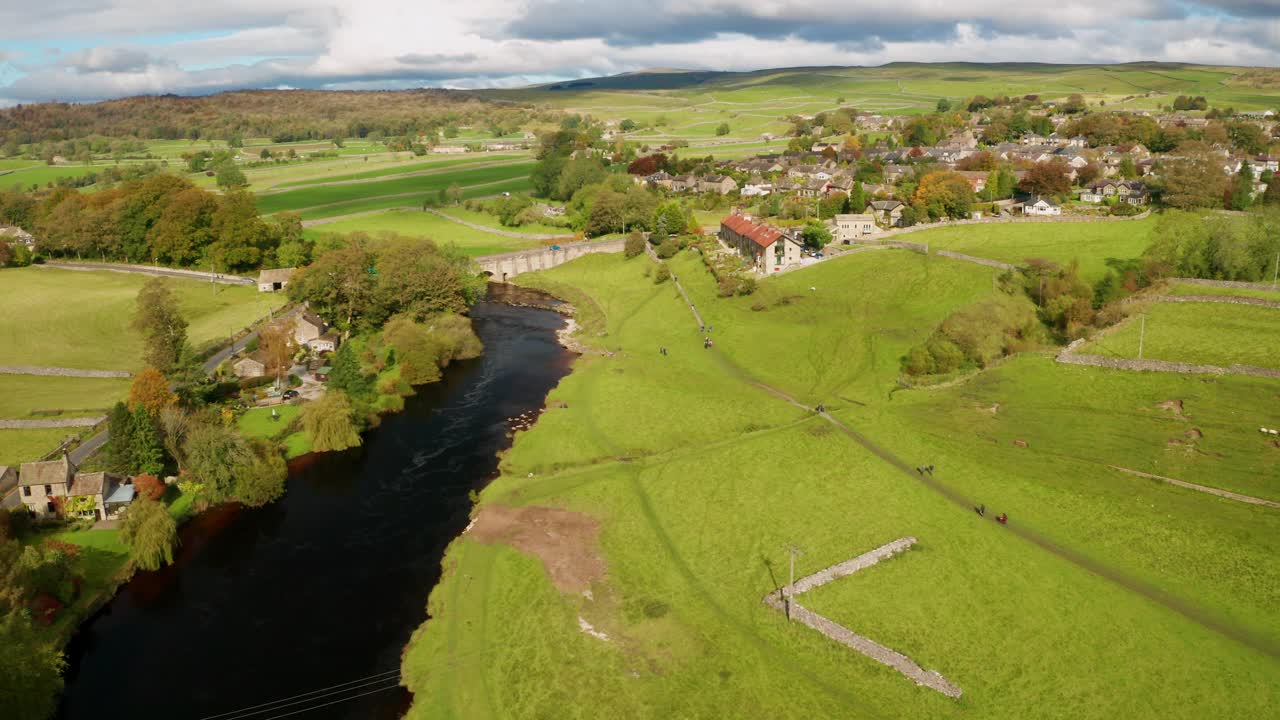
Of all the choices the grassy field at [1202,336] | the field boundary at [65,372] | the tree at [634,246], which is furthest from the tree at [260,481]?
the tree at [634,246]

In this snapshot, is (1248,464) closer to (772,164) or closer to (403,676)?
(403,676)

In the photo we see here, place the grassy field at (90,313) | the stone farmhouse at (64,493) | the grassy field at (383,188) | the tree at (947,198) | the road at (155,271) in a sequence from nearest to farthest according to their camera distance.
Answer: the stone farmhouse at (64,493) → the grassy field at (90,313) → the tree at (947,198) → the road at (155,271) → the grassy field at (383,188)

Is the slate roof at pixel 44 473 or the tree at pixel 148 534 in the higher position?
the slate roof at pixel 44 473

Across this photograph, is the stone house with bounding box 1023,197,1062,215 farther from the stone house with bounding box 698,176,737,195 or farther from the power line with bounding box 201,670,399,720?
the power line with bounding box 201,670,399,720

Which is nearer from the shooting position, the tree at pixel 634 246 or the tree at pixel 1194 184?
the tree at pixel 1194 184

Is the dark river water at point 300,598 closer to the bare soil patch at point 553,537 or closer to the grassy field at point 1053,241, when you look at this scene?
the bare soil patch at point 553,537

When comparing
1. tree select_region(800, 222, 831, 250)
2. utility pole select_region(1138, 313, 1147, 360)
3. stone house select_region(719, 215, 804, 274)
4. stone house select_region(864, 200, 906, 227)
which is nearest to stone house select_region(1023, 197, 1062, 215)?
stone house select_region(864, 200, 906, 227)

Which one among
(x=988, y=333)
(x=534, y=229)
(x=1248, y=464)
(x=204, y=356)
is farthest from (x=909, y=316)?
(x=534, y=229)

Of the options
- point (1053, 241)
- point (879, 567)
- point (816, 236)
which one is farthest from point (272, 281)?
point (1053, 241)
